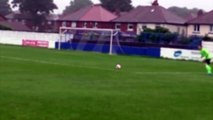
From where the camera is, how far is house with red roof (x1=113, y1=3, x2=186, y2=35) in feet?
297

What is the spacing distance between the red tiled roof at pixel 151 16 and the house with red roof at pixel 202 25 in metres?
4.26

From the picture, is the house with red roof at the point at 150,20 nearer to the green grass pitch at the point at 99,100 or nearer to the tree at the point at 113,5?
the tree at the point at 113,5

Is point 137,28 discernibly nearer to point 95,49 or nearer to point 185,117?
point 95,49

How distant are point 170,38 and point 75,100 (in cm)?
4781

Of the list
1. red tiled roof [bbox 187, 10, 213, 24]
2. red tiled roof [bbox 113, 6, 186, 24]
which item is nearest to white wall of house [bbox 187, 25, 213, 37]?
red tiled roof [bbox 187, 10, 213, 24]

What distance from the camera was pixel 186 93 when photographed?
19.0 meters

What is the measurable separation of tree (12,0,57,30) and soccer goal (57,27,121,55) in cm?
4925

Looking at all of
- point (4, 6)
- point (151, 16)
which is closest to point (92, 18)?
point (151, 16)

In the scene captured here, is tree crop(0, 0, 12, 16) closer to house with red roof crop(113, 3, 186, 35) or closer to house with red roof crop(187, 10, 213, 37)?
house with red roof crop(113, 3, 186, 35)

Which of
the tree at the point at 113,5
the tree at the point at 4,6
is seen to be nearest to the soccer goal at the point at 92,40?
the tree at the point at 113,5

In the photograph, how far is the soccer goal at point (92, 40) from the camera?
209 feet

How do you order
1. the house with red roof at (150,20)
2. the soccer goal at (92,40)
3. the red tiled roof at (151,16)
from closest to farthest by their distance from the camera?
the soccer goal at (92,40)
the house with red roof at (150,20)
the red tiled roof at (151,16)

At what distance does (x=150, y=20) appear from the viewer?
3593 inches

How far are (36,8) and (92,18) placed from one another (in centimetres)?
2135
